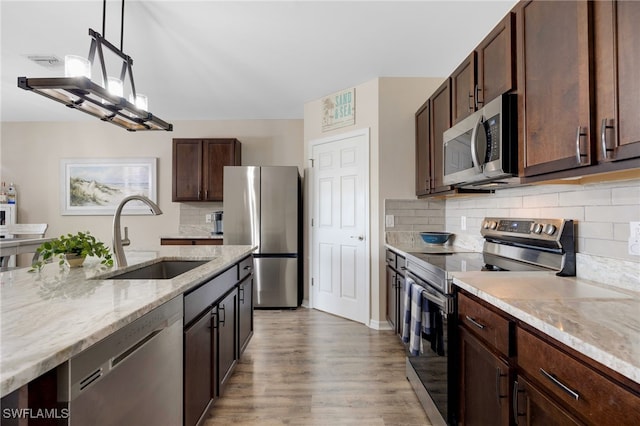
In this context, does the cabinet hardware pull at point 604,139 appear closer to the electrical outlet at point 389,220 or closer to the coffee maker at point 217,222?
the electrical outlet at point 389,220

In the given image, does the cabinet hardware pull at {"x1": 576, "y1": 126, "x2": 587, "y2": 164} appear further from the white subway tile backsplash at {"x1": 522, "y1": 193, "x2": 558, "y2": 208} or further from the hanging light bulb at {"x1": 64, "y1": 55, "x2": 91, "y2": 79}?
the hanging light bulb at {"x1": 64, "y1": 55, "x2": 91, "y2": 79}

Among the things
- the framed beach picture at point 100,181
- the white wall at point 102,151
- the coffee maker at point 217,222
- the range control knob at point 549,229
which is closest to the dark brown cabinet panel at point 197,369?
the range control knob at point 549,229

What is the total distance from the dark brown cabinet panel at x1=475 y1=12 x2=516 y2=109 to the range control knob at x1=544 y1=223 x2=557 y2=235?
2.35ft

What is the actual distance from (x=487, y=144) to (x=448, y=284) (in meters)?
0.78

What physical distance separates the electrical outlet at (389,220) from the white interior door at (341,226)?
0.69ft

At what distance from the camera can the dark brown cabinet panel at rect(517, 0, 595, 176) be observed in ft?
3.98

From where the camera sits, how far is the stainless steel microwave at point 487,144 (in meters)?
1.67

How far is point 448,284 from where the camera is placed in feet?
5.53

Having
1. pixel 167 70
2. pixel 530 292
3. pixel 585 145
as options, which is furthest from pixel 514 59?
pixel 167 70

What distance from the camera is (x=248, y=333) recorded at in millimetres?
2754

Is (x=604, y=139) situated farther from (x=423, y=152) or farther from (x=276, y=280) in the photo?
(x=276, y=280)

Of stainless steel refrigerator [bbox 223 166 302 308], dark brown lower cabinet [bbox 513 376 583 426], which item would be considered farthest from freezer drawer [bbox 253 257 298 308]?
dark brown lower cabinet [bbox 513 376 583 426]

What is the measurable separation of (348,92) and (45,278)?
3243 mm

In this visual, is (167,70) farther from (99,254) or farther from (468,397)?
(468,397)
